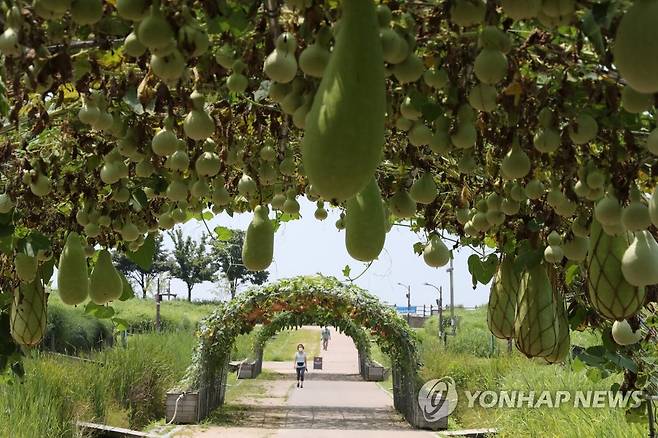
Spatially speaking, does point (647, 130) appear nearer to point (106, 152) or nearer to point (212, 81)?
point (212, 81)

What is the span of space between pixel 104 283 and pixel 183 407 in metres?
8.00

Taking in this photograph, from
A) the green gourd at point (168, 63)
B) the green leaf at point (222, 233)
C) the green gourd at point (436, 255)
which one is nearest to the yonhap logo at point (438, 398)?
the green leaf at point (222, 233)

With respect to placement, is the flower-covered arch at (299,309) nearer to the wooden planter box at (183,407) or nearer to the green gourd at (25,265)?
the wooden planter box at (183,407)

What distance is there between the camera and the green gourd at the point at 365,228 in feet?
5.01

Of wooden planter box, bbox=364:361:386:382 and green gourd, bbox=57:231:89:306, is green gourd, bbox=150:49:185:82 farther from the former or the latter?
wooden planter box, bbox=364:361:386:382

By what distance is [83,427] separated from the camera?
754cm

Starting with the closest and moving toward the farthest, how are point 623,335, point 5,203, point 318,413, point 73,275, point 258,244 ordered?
point 258,244 → point 5,203 → point 73,275 → point 623,335 → point 318,413

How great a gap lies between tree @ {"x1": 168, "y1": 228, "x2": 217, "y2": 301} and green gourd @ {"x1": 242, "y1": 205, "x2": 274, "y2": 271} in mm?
43251

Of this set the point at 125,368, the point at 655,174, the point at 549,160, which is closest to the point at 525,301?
the point at 549,160

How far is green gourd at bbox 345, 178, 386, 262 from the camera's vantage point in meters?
1.53

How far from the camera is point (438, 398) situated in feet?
36.2

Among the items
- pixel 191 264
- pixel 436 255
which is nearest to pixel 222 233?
pixel 436 255

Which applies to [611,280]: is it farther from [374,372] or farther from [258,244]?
[374,372]

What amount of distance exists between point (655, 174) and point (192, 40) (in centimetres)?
117
